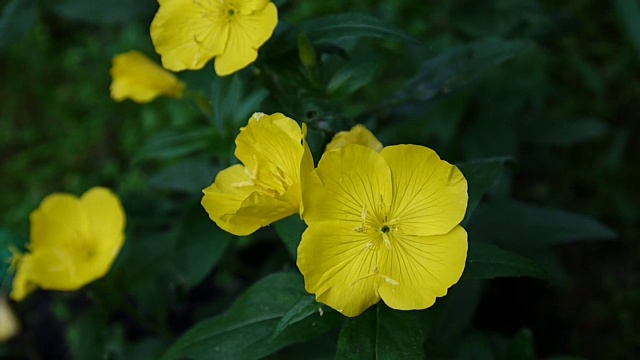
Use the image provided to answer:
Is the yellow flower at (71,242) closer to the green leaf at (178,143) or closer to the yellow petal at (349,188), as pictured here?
the green leaf at (178,143)

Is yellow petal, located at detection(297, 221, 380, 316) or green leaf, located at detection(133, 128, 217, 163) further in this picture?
green leaf, located at detection(133, 128, 217, 163)

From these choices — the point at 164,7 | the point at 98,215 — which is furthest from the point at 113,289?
the point at 164,7

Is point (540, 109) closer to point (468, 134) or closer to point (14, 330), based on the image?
point (468, 134)

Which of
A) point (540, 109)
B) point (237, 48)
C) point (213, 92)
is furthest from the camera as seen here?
point (540, 109)

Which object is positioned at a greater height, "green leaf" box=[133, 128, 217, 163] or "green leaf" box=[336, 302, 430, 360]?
"green leaf" box=[336, 302, 430, 360]

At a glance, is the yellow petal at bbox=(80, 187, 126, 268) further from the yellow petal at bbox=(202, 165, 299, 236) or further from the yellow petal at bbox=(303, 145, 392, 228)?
the yellow petal at bbox=(303, 145, 392, 228)

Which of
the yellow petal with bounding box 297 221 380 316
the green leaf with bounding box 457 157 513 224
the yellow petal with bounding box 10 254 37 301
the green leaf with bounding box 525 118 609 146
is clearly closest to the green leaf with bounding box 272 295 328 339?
the yellow petal with bounding box 297 221 380 316

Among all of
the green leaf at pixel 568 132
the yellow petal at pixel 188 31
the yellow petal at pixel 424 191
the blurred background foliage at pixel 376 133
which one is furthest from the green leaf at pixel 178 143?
the green leaf at pixel 568 132

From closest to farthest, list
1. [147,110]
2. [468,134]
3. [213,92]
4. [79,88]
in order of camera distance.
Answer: [213,92], [468,134], [147,110], [79,88]
